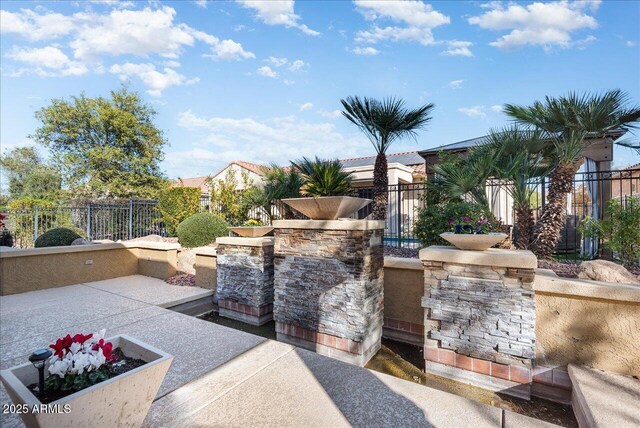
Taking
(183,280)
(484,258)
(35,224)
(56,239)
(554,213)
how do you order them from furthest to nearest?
1. (35,224)
2. (56,239)
3. (183,280)
4. (554,213)
5. (484,258)

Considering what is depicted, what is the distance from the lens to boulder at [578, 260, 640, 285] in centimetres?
334

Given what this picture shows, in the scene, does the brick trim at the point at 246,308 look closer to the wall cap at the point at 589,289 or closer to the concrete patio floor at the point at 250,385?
the concrete patio floor at the point at 250,385

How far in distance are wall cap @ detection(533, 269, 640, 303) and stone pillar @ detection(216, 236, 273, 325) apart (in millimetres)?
3670

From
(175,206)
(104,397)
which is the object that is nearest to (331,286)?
(104,397)

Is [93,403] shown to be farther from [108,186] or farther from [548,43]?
[108,186]

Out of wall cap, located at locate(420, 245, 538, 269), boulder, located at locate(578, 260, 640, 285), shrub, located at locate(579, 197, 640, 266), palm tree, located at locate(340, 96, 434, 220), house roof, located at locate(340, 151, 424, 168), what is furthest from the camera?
house roof, located at locate(340, 151, 424, 168)

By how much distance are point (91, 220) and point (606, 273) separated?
12.4 meters

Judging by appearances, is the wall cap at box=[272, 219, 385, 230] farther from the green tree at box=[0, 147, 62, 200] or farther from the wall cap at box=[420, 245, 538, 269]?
the green tree at box=[0, 147, 62, 200]

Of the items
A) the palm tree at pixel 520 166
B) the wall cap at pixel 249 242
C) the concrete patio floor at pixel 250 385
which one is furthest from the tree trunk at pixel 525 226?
the wall cap at pixel 249 242

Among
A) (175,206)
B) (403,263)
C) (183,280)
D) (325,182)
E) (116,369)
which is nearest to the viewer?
(116,369)

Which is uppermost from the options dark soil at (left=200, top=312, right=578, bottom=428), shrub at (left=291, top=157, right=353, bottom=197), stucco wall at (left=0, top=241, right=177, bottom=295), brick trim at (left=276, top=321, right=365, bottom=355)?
shrub at (left=291, top=157, right=353, bottom=197)

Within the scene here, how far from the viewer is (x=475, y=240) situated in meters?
3.11

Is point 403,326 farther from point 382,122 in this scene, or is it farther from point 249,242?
point 382,122

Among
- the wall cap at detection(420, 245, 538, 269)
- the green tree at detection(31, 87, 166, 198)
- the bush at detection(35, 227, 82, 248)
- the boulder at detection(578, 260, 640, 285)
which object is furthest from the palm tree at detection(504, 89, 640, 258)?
the green tree at detection(31, 87, 166, 198)
